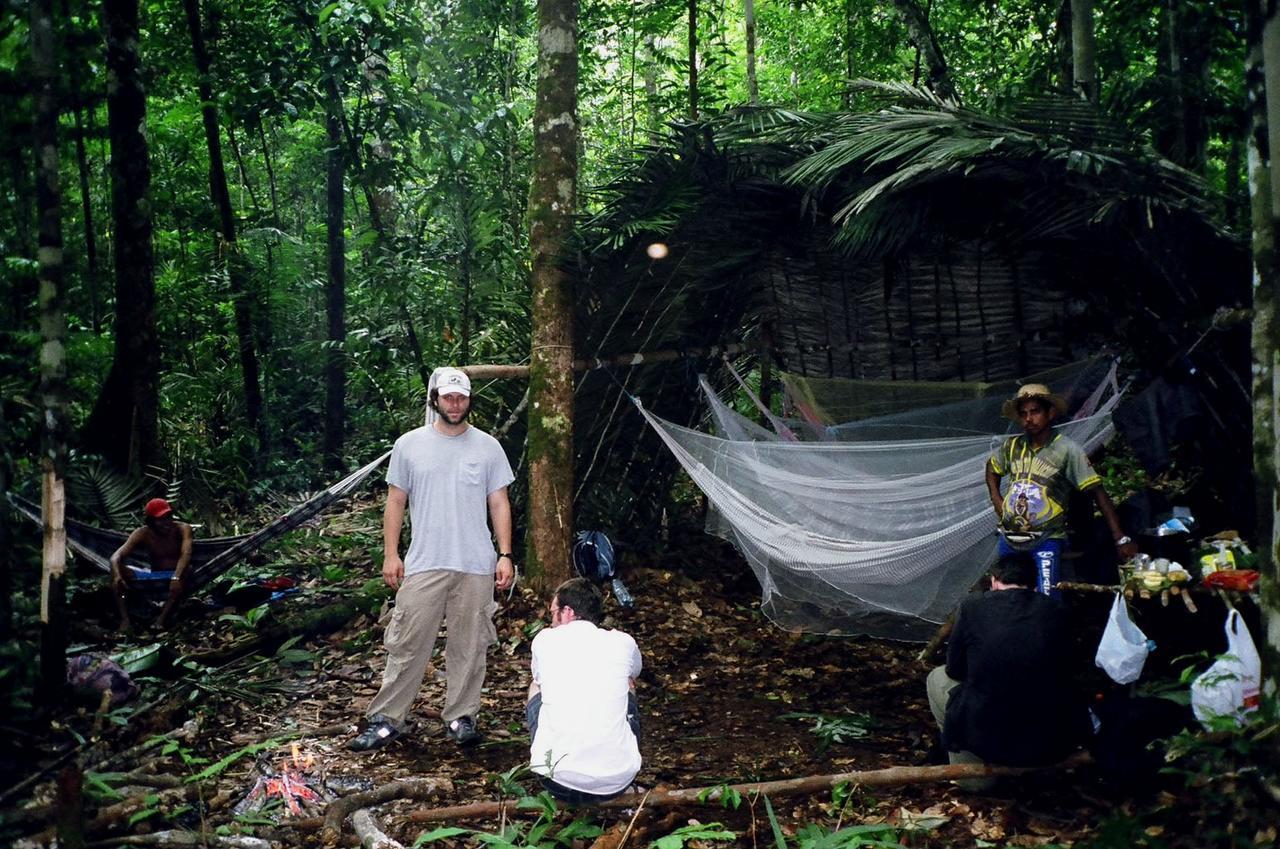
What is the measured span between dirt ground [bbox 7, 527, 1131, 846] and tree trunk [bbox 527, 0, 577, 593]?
1.28 ft

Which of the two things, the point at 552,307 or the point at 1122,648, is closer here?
the point at 1122,648

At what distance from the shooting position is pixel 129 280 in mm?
7207

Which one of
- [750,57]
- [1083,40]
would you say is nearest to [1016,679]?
[1083,40]

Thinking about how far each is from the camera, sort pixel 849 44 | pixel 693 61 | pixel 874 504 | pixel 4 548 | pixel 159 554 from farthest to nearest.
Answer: pixel 849 44, pixel 693 61, pixel 159 554, pixel 874 504, pixel 4 548

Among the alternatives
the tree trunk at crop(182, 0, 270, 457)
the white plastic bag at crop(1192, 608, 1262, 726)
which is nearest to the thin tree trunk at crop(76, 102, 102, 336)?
the tree trunk at crop(182, 0, 270, 457)

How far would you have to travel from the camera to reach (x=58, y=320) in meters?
4.05

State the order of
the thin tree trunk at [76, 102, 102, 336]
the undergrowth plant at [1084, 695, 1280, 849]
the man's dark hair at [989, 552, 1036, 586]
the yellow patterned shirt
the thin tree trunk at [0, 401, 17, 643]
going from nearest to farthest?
1. the undergrowth plant at [1084, 695, 1280, 849]
2. the man's dark hair at [989, 552, 1036, 586]
3. the thin tree trunk at [0, 401, 17, 643]
4. the yellow patterned shirt
5. the thin tree trunk at [76, 102, 102, 336]

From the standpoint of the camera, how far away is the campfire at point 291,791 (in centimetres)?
347

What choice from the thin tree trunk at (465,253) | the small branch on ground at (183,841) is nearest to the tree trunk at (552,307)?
the thin tree trunk at (465,253)

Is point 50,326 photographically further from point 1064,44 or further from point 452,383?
point 1064,44

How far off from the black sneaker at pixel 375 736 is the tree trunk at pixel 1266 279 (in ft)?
9.44

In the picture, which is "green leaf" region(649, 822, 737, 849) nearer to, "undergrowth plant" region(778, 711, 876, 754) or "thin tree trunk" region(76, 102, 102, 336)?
"undergrowth plant" region(778, 711, 876, 754)

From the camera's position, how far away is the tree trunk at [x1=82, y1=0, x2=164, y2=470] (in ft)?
22.8

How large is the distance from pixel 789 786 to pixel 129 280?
5.79 metres
